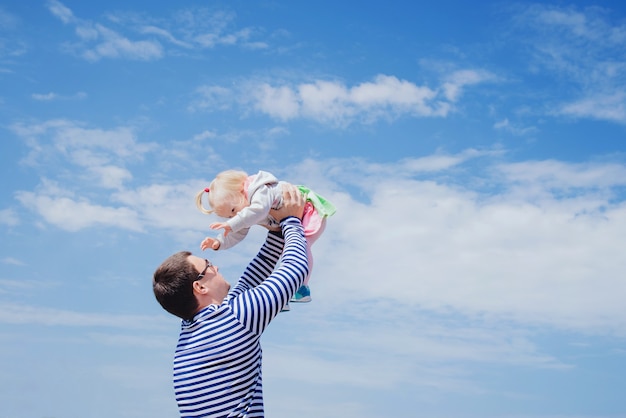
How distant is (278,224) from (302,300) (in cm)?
68

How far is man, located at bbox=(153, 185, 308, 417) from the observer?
4273 mm

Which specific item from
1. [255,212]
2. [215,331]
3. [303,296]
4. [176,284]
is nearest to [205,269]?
[176,284]

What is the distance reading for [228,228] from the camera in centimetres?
553

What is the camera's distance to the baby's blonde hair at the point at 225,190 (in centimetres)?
572

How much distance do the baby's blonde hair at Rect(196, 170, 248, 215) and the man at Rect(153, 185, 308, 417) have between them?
1313mm

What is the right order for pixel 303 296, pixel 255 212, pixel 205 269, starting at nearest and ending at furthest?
pixel 205 269
pixel 255 212
pixel 303 296

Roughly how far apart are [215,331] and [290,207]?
143 cm

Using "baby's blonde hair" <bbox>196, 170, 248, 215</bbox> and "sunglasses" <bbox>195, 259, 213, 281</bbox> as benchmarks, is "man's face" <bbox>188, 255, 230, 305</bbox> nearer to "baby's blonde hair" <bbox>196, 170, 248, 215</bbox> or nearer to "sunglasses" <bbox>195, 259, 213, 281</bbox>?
"sunglasses" <bbox>195, 259, 213, 281</bbox>

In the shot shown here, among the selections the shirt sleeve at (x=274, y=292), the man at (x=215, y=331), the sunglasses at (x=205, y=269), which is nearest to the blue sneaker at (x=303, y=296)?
the shirt sleeve at (x=274, y=292)

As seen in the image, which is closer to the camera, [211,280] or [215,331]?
[215,331]

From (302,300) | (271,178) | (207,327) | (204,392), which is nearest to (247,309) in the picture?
(207,327)

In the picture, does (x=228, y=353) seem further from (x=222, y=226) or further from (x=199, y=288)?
(x=222, y=226)

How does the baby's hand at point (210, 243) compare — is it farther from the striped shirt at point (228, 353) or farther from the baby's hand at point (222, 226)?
the striped shirt at point (228, 353)

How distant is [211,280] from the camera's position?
4.40 meters
